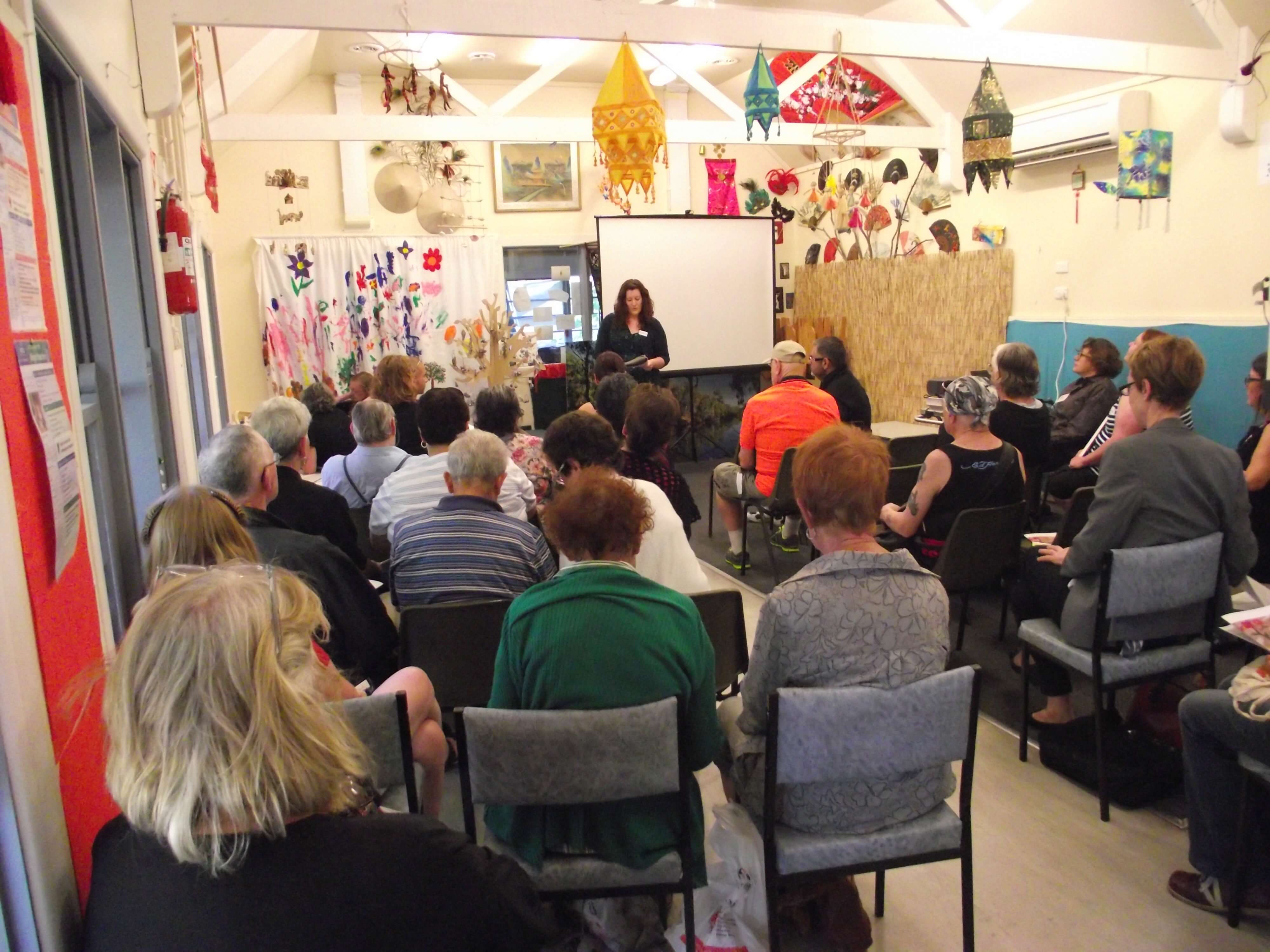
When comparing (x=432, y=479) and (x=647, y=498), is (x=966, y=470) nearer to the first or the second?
(x=647, y=498)

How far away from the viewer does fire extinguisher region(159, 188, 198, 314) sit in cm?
286

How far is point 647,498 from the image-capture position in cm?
209

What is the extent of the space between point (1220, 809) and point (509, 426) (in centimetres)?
258

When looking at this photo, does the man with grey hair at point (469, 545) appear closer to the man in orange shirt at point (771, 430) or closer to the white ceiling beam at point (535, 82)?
the man in orange shirt at point (771, 430)

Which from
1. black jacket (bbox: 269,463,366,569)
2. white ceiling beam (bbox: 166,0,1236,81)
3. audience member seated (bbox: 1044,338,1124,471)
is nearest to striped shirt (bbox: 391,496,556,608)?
black jacket (bbox: 269,463,366,569)

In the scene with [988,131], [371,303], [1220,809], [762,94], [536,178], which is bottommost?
[1220,809]

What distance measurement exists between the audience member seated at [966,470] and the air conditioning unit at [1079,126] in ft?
9.93

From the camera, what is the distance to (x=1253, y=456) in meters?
3.05

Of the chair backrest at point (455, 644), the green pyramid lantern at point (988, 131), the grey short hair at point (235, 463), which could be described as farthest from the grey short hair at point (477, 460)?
the green pyramid lantern at point (988, 131)

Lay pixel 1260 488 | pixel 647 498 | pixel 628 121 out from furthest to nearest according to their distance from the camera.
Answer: pixel 628 121
pixel 1260 488
pixel 647 498

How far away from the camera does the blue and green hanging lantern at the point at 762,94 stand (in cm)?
367

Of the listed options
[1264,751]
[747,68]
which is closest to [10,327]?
[1264,751]

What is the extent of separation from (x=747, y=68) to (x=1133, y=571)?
6.50 metres

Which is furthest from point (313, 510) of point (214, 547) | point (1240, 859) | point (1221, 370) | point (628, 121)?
point (1221, 370)
